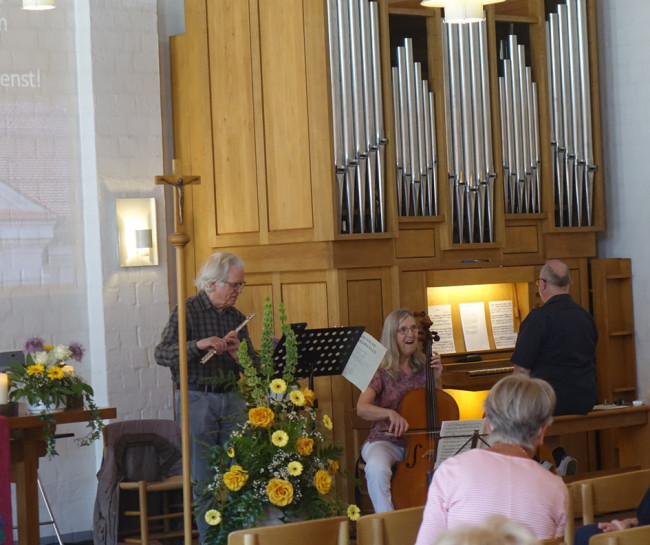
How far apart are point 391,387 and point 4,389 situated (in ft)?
6.78

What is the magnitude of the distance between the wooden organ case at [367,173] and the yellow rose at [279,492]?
228cm

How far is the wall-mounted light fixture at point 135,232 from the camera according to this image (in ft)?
23.3

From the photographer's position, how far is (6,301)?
269 inches

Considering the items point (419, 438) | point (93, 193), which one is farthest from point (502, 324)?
point (93, 193)

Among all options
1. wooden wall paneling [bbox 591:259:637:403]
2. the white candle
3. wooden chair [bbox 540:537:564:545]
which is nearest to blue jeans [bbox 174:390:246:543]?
the white candle

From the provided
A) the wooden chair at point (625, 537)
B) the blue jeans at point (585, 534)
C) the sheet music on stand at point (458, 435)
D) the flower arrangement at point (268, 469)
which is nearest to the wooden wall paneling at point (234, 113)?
the sheet music on stand at point (458, 435)

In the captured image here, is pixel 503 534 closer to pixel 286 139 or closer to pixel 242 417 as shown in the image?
pixel 242 417

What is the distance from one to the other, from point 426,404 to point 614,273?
8.32 feet

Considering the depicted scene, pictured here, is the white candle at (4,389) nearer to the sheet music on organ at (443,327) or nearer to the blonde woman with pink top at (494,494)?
the blonde woman with pink top at (494,494)

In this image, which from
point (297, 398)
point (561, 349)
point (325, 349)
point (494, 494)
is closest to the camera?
point (494, 494)

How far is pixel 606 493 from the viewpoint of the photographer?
3.99m

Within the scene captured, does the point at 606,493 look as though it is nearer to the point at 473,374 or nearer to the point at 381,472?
the point at 381,472

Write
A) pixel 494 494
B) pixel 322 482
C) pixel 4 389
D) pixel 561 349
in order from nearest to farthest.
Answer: pixel 494 494, pixel 322 482, pixel 4 389, pixel 561 349

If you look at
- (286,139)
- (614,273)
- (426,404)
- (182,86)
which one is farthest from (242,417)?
(614,273)
